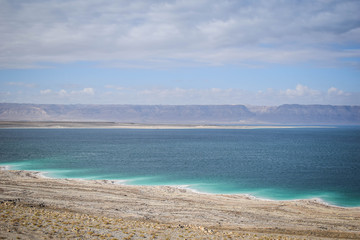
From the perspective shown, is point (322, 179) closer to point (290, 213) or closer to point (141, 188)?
point (290, 213)

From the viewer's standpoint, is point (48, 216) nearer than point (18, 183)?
Yes

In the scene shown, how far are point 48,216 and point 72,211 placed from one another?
2.45m

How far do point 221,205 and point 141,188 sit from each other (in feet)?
25.8

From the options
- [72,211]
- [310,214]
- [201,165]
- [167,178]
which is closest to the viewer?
[72,211]

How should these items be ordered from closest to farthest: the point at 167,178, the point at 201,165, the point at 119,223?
the point at 119,223
the point at 167,178
the point at 201,165

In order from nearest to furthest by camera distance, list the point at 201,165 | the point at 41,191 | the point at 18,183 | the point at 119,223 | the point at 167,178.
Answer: the point at 119,223, the point at 41,191, the point at 18,183, the point at 167,178, the point at 201,165

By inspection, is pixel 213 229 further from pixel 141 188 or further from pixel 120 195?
pixel 141 188

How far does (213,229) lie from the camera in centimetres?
1482

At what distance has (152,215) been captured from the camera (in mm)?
17125

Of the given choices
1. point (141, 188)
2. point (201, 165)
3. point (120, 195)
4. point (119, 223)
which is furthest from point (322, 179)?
point (119, 223)

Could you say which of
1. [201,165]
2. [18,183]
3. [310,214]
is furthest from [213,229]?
[201,165]

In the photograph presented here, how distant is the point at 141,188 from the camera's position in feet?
83.9

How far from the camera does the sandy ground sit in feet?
43.1

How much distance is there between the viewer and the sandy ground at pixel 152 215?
43.1ft
